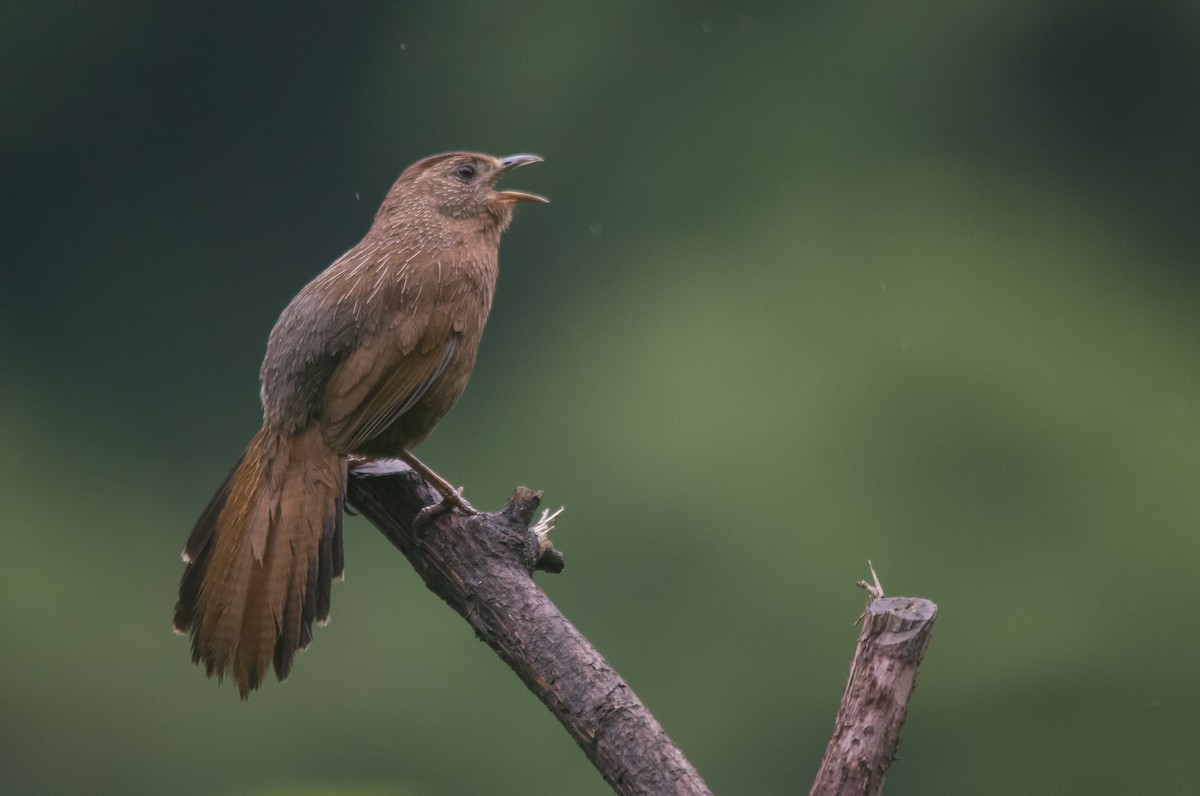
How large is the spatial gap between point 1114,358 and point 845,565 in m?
2.03

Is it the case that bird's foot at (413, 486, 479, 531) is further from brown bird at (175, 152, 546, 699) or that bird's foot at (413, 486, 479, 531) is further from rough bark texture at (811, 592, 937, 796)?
rough bark texture at (811, 592, 937, 796)

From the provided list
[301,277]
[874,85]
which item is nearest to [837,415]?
[874,85]

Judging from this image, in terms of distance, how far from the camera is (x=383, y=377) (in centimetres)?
366

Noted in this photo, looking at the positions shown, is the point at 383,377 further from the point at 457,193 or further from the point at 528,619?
the point at 457,193

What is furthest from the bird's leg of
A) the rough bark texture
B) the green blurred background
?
the green blurred background

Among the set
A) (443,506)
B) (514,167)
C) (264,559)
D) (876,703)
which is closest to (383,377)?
(443,506)

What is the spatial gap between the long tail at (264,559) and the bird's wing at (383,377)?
0.24 ft

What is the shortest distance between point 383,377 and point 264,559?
594mm

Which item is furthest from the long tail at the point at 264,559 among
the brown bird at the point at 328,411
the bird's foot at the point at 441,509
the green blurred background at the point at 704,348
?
the green blurred background at the point at 704,348

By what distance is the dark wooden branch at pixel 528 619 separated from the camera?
119 inches

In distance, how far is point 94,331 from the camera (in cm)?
1094

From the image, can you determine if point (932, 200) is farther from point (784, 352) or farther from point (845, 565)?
point (845, 565)

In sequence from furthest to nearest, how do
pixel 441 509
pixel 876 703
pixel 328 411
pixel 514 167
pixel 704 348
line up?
pixel 704 348 → pixel 514 167 → pixel 328 411 → pixel 441 509 → pixel 876 703

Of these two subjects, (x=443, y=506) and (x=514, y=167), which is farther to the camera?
(x=514, y=167)
